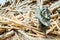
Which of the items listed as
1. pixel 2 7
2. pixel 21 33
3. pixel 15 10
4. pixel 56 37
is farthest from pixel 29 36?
pixel 2 7

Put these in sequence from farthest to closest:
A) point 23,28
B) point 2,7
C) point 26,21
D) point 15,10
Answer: point 2,7
point 15,10
point 26,21
point 23,28

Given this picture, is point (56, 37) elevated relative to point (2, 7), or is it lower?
lower

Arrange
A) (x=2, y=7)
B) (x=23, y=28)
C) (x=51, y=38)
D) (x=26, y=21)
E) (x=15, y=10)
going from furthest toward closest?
(x=2, y=7)
(x=15, y=10)
(x=26, y=21)
(x=23, y=28)
(x=51, y=38)

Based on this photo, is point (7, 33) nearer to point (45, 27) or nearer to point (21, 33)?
point (21, 33)

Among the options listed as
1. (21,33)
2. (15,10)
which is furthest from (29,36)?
(15,10)

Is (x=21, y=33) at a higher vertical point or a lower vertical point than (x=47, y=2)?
lower

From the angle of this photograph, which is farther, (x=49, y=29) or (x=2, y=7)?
(x=2, y=7)

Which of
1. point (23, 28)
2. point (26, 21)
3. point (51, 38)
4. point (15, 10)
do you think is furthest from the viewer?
point (15, 10)

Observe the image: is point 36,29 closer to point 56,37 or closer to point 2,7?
point 56,37

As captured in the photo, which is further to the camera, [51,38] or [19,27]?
[19,27]
